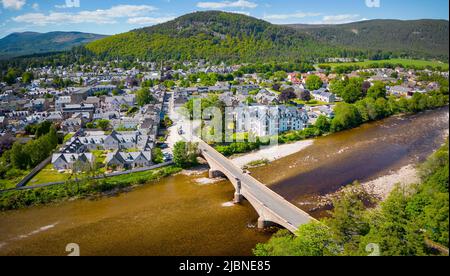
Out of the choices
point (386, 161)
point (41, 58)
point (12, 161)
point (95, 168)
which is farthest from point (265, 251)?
point (41, 58)

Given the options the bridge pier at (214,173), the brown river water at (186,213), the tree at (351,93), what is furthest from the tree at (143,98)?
the tree at (351,93)

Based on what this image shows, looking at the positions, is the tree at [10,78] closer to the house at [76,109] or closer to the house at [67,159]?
the house at [76,109]

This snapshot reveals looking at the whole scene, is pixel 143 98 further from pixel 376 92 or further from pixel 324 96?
pixel 376 92

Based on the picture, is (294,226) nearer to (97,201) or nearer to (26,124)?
(97,201)

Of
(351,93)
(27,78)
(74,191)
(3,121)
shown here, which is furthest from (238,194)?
(27,78)

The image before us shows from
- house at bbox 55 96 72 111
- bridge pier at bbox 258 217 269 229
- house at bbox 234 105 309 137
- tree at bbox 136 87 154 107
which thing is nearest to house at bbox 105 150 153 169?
house at bbox 234 105 309 137
